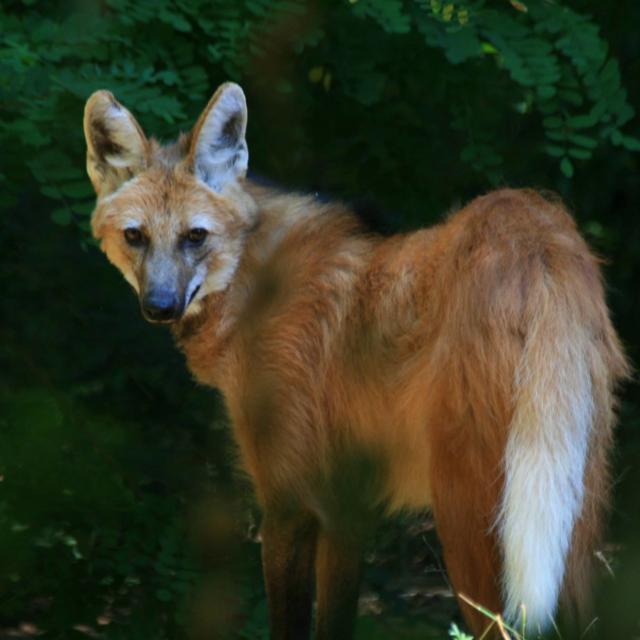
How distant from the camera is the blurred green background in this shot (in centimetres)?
370

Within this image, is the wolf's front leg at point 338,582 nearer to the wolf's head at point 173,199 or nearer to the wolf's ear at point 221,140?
A: the wolf's head at point 173,199

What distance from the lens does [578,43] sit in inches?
147

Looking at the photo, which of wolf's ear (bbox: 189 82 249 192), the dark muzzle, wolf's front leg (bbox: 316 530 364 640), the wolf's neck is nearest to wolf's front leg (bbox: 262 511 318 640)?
wolf's front leg (bbox: 316 530 364 640)

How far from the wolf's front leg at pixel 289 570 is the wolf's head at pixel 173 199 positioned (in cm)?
63

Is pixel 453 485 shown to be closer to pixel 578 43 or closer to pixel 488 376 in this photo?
pixel 488 376

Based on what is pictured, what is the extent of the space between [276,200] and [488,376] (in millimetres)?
1183

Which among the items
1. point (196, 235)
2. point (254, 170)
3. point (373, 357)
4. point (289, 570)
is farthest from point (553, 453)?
point (254, 170)

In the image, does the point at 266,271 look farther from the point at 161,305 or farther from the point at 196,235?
the point at 161,305

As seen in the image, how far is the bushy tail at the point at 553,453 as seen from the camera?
271 cm

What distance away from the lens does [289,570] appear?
3.49m

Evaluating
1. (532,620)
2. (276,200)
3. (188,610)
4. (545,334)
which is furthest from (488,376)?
(188,610)

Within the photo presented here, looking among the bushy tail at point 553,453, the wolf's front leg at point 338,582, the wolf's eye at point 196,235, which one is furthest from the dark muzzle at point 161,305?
the bushy tail at point 553,453

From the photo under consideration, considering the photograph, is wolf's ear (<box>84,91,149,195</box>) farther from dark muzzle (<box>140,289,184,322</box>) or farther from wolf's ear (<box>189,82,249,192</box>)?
dark muzzle (<box>140,289,184,322</box>)

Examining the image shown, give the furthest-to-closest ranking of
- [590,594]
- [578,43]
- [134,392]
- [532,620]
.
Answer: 1. [134,392]
2. [578,43]
3. [590,594]
4. [532,620]
